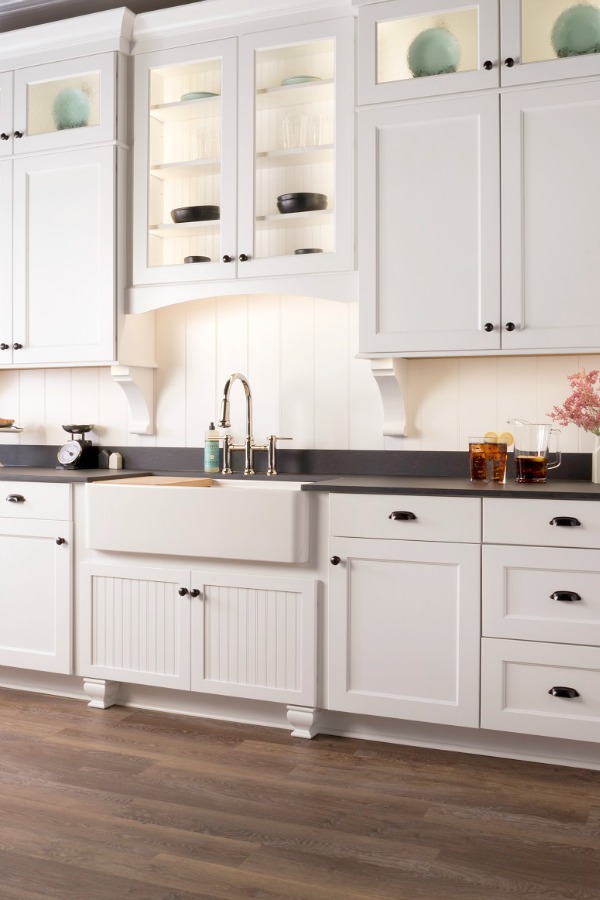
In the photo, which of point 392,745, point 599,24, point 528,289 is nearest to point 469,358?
point 528,289

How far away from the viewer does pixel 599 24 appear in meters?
2.67

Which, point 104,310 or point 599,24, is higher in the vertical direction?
point 599,24

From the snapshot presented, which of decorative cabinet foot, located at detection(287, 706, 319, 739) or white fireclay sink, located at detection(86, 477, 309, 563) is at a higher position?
white fireclay sink, located at detection(86, 477, 309, 563)

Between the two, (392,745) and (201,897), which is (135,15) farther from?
(201,897)

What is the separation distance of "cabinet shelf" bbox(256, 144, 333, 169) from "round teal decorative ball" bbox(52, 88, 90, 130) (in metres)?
0.76

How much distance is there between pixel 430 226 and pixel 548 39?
67 cm

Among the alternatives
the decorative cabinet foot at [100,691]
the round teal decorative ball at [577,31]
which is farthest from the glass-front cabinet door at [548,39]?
the decorative cabinet foot at [100,691]

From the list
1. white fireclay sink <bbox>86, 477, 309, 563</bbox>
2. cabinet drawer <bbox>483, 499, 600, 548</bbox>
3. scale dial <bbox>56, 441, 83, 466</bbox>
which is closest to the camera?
cabinet drawer <bbox>483, 499, 600, 548</bbox>

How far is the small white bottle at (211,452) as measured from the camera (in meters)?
3.40

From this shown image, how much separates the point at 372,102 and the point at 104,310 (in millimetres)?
1241

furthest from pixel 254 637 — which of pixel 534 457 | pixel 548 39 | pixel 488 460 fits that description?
pixel 548 39

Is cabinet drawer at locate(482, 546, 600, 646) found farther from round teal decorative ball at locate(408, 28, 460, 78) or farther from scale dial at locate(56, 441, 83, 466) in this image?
scale dial at locate(56, 441, 83, 466)

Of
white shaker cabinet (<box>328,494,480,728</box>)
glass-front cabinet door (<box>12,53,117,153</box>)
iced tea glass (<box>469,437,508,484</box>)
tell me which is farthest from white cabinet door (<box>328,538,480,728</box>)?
glass-front cabinet door (<box>12,53,117,153</box>)

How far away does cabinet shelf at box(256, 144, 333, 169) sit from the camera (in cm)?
304
